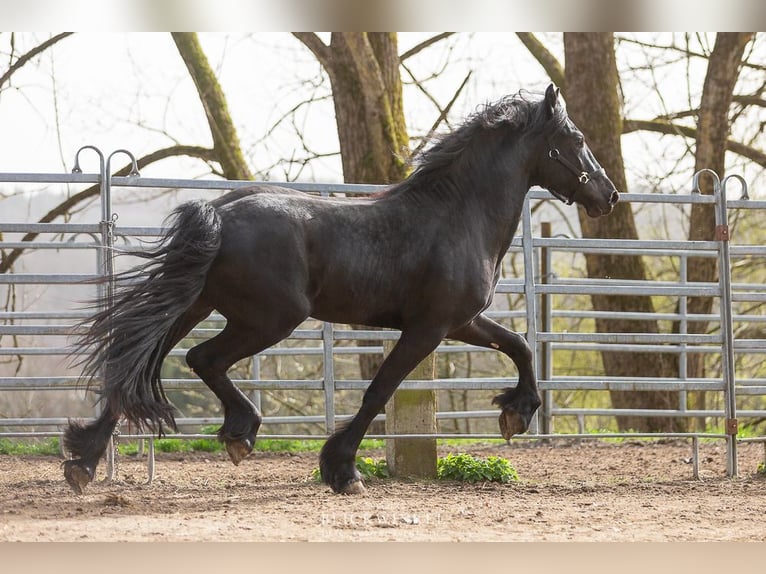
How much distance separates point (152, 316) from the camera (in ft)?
16.5

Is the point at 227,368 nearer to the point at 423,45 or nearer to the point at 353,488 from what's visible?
the point at 353,488

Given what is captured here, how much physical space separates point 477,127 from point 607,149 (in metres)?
5.66

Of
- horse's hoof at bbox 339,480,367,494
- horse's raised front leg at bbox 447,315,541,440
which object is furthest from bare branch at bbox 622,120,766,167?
horse's hoof at bbox 339,480,367,494

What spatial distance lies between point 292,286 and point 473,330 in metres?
1.32

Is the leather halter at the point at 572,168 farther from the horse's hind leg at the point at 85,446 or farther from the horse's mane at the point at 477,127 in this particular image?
the horse's hind leg at the point at 85,446

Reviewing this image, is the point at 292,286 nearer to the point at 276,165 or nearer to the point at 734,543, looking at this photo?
the point at 734,543

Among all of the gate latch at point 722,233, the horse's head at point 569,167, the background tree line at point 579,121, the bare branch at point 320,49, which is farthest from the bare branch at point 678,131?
the horse's head at point 569,167

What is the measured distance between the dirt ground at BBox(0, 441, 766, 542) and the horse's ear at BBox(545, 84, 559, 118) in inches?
89.2

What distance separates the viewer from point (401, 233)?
549 centimetres

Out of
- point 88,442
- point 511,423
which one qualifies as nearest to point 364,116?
point 511,423

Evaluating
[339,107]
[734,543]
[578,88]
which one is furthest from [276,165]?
[734,543]

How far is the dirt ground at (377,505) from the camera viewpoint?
441cm

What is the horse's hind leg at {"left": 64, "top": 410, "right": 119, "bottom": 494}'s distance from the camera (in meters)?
5.23

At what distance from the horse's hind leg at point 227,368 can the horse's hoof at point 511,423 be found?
1.59 m
